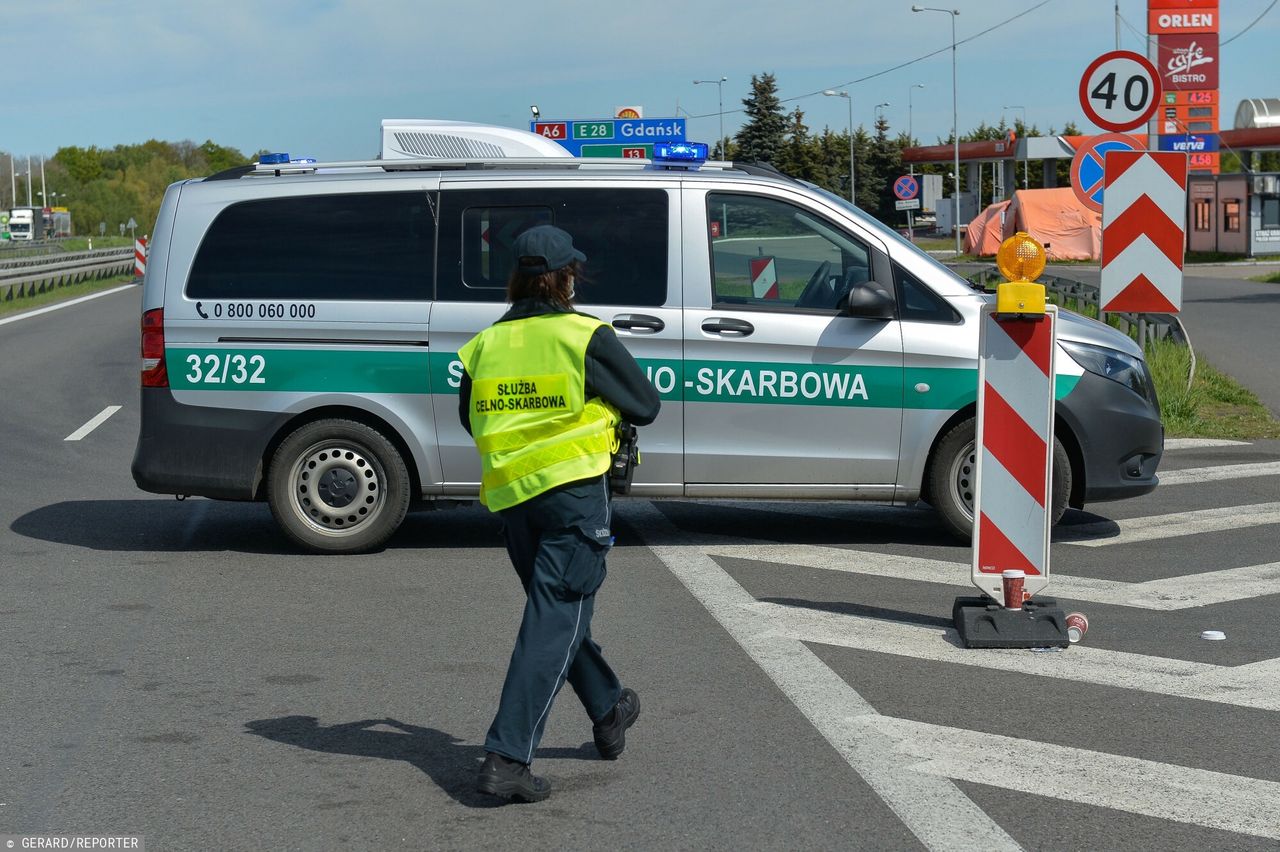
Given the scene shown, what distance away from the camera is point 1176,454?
11875 mm

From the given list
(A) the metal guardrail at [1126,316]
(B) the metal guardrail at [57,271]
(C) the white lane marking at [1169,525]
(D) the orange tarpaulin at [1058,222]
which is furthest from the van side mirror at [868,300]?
(D) the orange tarpaulin at [1058,222]

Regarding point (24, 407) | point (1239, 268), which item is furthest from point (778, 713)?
point (1239, 268)

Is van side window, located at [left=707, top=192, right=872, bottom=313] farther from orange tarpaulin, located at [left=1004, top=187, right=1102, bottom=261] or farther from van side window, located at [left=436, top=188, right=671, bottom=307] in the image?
orange tarpaulin, located at [left=1004, top=187, right=1102, bottom=261]

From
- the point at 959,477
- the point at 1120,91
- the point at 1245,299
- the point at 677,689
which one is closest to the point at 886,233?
the point at 959,477

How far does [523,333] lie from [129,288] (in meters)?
43.4

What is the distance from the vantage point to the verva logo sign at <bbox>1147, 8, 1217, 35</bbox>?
5575 centimetres

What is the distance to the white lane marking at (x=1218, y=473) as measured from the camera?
10.6 m

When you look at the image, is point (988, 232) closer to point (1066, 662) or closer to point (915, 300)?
point (915, 300)

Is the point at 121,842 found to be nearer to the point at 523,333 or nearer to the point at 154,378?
the point at 523,333

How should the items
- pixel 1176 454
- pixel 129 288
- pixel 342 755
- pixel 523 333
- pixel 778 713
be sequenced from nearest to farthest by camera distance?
1. pixel 523 333
2. pixel 342 755
3. pixel 778 713
4. pixel 1176 454
5. pixel 129 288

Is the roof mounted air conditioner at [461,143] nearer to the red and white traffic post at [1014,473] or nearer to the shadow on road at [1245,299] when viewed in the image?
the red and white traffic post at [1014,473]

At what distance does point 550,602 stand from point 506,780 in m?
0.55

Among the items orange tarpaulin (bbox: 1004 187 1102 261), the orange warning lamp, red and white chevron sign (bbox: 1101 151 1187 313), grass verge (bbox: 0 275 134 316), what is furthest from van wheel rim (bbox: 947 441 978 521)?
orange tarpaulin (bbox: 1004 187 1102 261)

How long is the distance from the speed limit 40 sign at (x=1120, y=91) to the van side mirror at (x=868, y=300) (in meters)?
5.59
